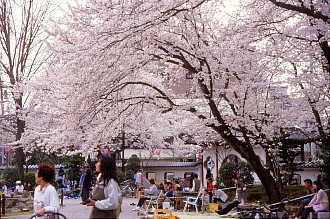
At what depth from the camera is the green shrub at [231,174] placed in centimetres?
2319

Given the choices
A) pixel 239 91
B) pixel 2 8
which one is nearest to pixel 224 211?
pixel 239 91

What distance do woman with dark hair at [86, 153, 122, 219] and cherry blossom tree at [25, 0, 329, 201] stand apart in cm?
449

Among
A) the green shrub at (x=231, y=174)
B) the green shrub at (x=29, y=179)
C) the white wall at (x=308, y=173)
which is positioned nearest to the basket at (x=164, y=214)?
the green shrub at (x=231, y=174)

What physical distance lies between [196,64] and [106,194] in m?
9.39

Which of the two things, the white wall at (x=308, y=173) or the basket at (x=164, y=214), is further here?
the white wall at (x=308, y=173)

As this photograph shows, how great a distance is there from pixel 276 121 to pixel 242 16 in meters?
4.21

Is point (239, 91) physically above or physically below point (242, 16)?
below

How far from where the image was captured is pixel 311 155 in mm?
31328

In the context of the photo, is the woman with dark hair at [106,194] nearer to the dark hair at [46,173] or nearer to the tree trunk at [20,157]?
the dark hair at [46,173]

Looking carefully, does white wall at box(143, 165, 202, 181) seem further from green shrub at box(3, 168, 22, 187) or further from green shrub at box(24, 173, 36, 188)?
green shrub at box(3, 168, 22, 187)

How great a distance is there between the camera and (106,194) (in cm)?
605

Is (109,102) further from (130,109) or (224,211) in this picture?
(224,211)

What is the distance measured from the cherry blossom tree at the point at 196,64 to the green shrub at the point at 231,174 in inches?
230

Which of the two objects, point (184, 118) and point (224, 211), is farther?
point (184, 118)
